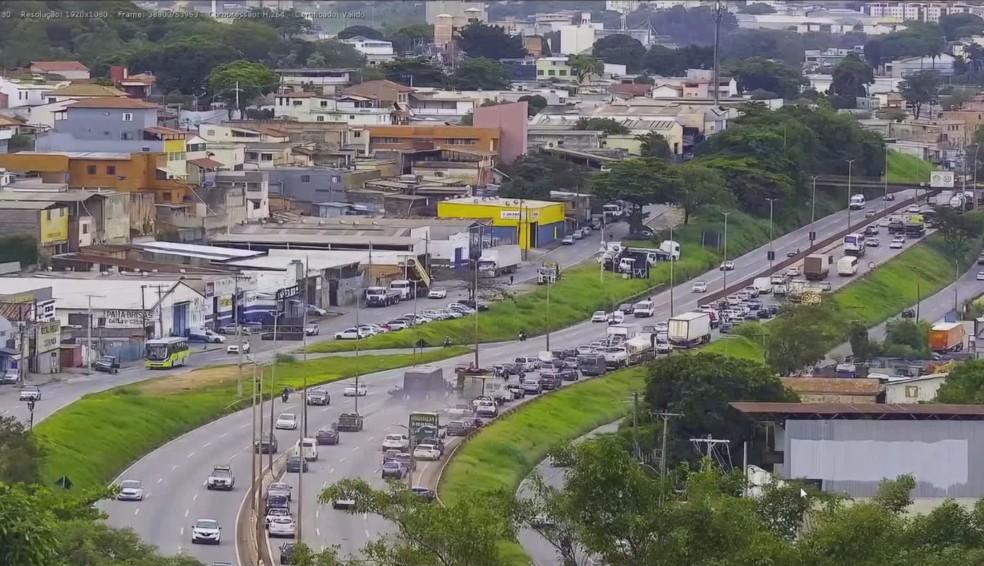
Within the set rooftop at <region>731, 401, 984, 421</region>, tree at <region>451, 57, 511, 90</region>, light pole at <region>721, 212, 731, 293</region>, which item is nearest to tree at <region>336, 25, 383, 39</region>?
tree at <region>451, 57, 511, 90</region>

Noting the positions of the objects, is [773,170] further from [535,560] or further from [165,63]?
[535,560]

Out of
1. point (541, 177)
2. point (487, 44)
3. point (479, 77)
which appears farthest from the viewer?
point (487, 44)

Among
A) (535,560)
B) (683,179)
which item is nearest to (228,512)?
(535,560)

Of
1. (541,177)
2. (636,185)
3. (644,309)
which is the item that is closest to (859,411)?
(644,309)

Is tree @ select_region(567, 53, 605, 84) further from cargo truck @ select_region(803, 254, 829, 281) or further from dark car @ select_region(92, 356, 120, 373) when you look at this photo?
dark car @ select_region(92, 356, 120, 373)

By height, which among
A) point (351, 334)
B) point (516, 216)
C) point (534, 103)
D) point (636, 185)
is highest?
point (534, 103)

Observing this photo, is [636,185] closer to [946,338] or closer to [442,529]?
[946,338]

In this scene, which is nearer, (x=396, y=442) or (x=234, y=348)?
(x=396, y=442)

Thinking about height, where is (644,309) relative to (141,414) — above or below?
below
